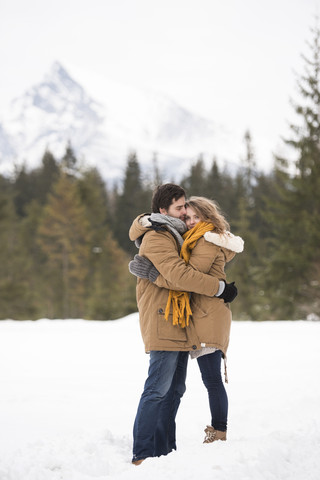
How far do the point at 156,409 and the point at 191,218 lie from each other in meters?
1.34

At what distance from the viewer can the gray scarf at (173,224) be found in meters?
3.16

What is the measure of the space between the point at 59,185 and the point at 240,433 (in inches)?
1249

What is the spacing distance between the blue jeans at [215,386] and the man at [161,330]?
161 millimetres

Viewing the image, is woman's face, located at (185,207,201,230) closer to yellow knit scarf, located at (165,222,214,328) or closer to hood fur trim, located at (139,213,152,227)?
yellow knit scarf, located at (165,222,214,328)

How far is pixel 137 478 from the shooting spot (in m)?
2.45

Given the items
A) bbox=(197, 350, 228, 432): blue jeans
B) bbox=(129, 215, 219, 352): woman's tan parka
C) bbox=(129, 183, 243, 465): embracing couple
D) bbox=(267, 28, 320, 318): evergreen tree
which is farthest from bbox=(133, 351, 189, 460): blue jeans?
bbox=(267, 28, 320, 318): evergreen tree

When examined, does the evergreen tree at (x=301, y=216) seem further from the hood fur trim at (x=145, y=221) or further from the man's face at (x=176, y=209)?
the hood fur trim at (x=145, y=221)

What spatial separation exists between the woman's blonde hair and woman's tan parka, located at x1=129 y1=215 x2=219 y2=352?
12.6 inches

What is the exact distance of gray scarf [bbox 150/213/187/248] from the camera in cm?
316

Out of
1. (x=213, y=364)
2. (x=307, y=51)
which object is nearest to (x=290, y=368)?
(x=213, y=364)

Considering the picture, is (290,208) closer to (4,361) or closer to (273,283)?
(273,283)

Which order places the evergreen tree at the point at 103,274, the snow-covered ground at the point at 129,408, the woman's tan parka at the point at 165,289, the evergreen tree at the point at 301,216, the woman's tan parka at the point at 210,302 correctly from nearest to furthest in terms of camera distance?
the snow-covered ground at the point at 129,408 → the woman's tan parka at the point at 165,289 → the woman's tan parka at the point at 210,302 → the evergreen tree at the point at 301,216 → the evergreen tree at the point at 103,274

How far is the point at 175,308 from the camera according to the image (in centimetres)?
311

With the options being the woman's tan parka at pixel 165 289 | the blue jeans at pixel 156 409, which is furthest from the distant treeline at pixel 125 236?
the blue jeans at pixel 156 409
